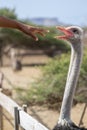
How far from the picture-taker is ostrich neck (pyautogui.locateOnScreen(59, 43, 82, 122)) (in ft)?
14.3

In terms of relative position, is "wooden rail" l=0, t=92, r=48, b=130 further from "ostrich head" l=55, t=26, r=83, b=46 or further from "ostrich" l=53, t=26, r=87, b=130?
"ostrich head" l=55, t=26, r=83, b=46

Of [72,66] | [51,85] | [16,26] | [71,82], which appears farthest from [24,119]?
[51,85]

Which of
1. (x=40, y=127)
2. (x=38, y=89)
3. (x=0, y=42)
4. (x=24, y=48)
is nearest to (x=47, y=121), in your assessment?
(x=38, y=89)

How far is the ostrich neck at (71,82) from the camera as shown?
435cm

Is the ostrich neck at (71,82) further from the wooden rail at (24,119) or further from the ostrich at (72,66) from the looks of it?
the wooden rail at (24,119)

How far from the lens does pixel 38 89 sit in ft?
29.6

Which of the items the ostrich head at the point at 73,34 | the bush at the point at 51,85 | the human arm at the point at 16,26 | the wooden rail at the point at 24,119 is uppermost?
the human arm at the point at 16,26

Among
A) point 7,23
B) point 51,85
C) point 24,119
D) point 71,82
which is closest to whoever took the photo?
point 7,23

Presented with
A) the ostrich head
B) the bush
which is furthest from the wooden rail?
the bush

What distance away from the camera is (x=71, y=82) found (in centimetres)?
454

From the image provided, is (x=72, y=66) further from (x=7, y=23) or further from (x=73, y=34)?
(x=7, y=23)

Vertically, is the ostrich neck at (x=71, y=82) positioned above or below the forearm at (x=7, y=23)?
below

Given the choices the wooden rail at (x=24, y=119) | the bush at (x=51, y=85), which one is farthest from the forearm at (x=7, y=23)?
the bush at (x=51, y=85)

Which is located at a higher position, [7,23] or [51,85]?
[7,23]
